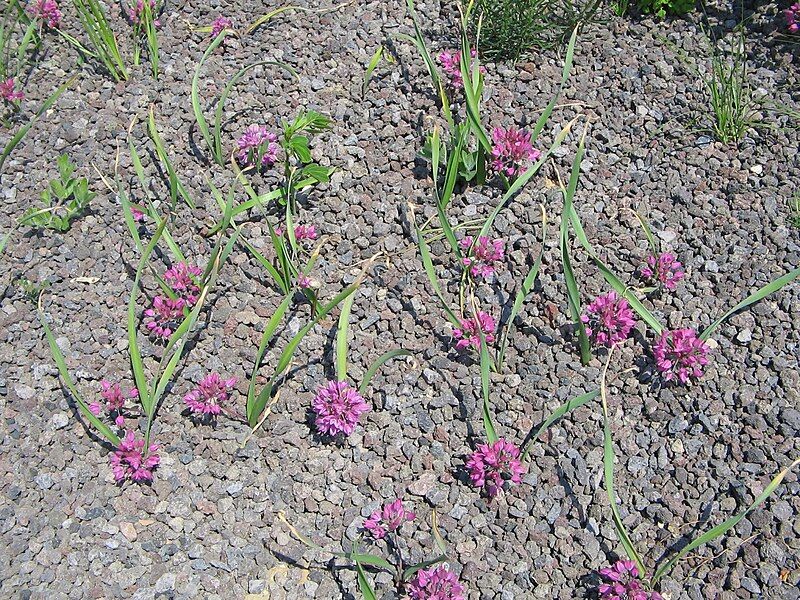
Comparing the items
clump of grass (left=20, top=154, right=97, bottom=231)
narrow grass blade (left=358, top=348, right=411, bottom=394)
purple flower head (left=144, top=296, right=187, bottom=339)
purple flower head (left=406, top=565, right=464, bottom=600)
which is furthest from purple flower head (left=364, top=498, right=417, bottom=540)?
clump of grass (left=20, top=154, right=97, bottom=231)

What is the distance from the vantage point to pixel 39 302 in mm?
3367

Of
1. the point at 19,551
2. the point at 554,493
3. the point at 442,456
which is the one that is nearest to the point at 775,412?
the point at 554,493

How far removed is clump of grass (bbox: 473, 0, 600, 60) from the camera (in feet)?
13.9

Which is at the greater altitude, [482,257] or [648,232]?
[648,232]

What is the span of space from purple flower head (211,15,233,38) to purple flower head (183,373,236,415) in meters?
2.24

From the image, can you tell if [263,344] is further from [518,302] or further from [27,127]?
[27,127]

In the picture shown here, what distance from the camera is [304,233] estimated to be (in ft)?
11.6

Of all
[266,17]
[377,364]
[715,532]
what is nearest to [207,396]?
[377,364]

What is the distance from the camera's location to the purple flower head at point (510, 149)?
364 cm

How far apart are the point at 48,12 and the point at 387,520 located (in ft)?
11.5

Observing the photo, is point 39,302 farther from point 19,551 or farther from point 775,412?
point 775,412

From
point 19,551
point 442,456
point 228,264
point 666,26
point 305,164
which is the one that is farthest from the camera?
point 666,26

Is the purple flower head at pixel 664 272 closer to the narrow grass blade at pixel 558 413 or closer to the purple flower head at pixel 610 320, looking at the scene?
the purple flower head at pixel 610 320

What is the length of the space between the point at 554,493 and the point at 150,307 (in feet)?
6.01
